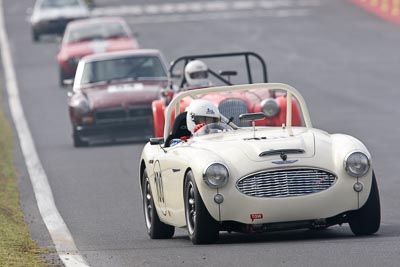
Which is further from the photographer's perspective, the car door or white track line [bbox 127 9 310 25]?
white track line [bbox 127 9 310 25]

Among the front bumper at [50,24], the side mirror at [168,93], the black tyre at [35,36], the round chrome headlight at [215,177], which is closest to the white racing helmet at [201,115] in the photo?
the round chrome headlight at [215,177]

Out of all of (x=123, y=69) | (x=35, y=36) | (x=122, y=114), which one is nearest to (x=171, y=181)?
(x=122, y=114)

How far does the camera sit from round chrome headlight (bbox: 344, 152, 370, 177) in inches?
398

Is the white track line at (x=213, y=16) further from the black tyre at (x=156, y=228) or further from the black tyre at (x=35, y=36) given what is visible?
the black tyre at (x=156, y=228)

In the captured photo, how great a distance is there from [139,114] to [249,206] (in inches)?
472

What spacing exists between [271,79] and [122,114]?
11965mm

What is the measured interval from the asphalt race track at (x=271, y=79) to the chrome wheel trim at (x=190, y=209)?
0.56 ft

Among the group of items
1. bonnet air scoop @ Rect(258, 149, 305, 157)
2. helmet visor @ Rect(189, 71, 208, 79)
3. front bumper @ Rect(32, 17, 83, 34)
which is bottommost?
front bumper @ Rect(32, 17, 83, 34)

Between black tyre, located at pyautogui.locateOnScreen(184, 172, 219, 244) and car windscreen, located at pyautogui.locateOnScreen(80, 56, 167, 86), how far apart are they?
12.5 metres

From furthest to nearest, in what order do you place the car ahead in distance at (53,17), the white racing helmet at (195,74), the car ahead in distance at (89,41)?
the car ahead in distance at (53,17), the car ahead in distance at (89,41), the white racing helmet at (195,74)

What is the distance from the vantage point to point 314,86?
31.4 meters

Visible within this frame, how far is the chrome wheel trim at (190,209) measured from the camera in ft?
34.0

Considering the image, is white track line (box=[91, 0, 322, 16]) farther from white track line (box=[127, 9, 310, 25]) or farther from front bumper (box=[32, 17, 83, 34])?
front bumper (box=[32, 17, 83, 34])

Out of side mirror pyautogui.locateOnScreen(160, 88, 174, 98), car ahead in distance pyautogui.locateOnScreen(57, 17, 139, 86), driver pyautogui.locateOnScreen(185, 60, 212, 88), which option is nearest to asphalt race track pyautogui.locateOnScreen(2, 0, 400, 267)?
car ahead in distance pyautogui.locateOnScreen(57, 17, 139, 86)
